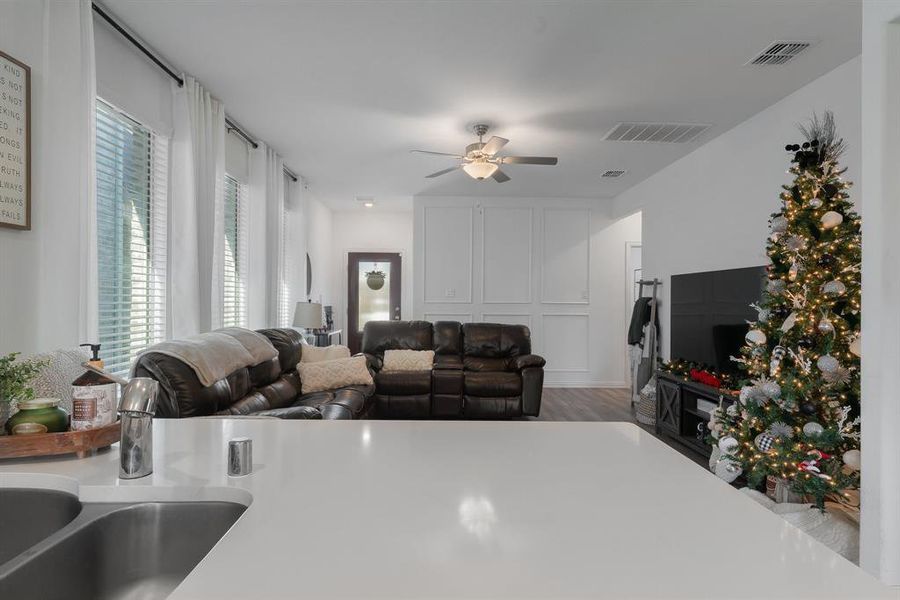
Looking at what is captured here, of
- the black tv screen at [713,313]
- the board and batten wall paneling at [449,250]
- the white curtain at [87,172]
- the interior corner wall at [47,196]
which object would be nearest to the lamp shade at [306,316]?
the board and batten wall paneling at [449,250]

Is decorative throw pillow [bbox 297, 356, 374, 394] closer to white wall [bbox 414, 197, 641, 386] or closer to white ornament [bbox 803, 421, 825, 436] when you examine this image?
white wall [bbox 414, 197, 641, 386]

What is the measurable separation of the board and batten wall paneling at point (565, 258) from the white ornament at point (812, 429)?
479cm

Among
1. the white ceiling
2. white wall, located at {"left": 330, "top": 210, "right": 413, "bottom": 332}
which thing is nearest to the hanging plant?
white wall, located at {"left": 330, "top": 210, "right": 413, "bottom": 332}

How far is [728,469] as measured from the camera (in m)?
3.05

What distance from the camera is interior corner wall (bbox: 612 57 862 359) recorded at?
316 centimetres

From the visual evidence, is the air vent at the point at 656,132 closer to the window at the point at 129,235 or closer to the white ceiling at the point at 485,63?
the white ceiling at the point at 485,63

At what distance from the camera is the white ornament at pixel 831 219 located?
8.31 feet

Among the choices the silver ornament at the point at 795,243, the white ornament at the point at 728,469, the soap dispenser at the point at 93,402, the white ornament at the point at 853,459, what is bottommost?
the white ornament at the point at 728,469

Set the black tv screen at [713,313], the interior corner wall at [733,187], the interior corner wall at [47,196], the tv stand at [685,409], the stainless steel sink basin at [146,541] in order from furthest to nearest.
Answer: the tv stand at [685,409] < the black tv screen at [713,313] < the interior corner wall at [733,187] < the interior corner wall at [47,196] < the stainless steel sink basin at [146,541]

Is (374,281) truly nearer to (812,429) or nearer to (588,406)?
(588,406)

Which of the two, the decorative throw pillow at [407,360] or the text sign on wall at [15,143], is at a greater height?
the text sign on wall at [15,143]

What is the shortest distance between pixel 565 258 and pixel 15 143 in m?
6.21

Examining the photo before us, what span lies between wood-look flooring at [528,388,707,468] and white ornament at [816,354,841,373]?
6.85ft

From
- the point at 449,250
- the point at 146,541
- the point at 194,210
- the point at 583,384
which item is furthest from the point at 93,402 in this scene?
the point at 583,384
